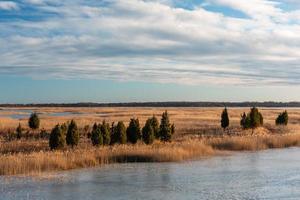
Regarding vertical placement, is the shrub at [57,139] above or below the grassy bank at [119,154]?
above

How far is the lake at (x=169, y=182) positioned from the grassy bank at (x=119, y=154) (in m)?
0.77

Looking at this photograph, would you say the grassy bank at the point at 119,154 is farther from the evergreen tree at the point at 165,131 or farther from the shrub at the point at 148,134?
the evergreen tree at the point at 165,131

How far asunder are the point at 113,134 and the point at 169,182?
29.5 ft

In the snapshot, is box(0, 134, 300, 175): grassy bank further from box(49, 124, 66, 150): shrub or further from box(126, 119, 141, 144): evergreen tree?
box(126, 119, 141, 144): evergreen tree

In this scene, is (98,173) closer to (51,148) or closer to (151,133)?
(51,148)

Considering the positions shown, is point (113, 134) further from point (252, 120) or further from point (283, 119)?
point (283, 119)

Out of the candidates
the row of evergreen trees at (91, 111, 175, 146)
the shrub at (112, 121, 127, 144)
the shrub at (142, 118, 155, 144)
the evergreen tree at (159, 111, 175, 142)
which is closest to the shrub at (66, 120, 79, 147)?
the row of evergreen trees at (91, 111, 175, 146)

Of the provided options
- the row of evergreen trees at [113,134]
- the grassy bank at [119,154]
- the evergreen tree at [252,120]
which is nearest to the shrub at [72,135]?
the row of evergreen trees at [113,134]

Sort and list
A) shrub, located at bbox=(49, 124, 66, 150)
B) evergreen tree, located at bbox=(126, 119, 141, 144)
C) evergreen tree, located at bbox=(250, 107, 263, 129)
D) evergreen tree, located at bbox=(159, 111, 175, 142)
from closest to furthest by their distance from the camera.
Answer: shrub, located at bbox=(49, 124, 66, 150)
evergreen tree, located at bbox=(126, 119, 141, 144)
evergreen tree, located at bbox=(159, 111, 175, 142)
evergreen tree, located at bbox=(250, 107, 263, 129)

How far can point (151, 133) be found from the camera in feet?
93.1

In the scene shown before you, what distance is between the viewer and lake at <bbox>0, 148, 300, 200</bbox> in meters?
16.5

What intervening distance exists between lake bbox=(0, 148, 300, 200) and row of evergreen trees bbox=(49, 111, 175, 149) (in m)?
3.25

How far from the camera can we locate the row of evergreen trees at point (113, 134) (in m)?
25.0

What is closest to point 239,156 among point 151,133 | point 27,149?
point 151,133
